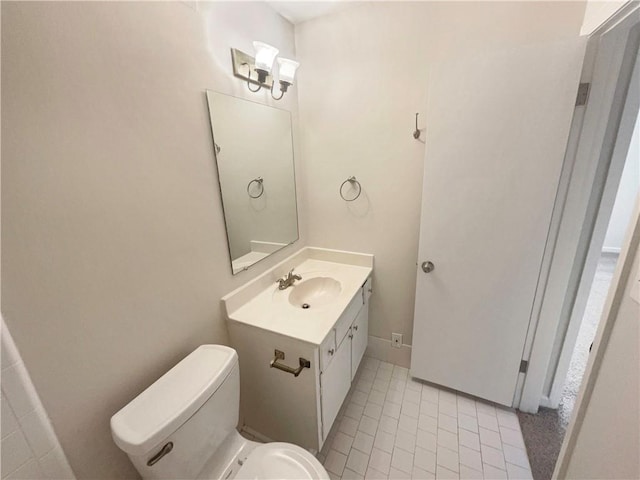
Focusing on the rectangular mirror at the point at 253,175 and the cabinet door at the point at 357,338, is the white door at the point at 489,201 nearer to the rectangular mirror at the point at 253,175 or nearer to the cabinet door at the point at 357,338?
the cabinet door at the point at 357,338

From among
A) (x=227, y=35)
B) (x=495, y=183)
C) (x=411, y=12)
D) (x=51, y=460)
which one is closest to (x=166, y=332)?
(x=51, y=460)

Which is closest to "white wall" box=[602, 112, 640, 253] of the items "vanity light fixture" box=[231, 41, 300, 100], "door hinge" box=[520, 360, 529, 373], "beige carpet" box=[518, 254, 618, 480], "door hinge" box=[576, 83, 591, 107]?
"beige carpet" box=[518, 254, 618, 480]

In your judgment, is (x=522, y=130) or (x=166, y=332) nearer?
(x=166, y=332)

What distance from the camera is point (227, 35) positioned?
3.86 ft

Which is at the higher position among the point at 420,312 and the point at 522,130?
the point at 522,130

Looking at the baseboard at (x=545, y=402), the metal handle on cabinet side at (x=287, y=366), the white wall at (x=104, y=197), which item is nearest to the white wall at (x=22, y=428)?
the white wall at (x=104, y=197)

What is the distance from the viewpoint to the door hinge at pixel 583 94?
112 centimetres

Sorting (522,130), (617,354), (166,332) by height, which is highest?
(522,130)

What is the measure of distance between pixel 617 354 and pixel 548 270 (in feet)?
2.58

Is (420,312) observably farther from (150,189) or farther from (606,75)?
(150,189)

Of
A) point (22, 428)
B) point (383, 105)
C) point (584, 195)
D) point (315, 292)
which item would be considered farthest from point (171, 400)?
point (584, 195)

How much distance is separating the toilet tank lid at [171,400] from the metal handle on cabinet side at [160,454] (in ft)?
0.15

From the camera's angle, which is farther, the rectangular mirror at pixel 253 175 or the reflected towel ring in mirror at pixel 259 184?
the reflected towel ring in mirror at pixel 259 184

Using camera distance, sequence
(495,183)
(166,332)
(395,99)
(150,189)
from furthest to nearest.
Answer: (395,99), (495,183), (166,332), (150,189)
